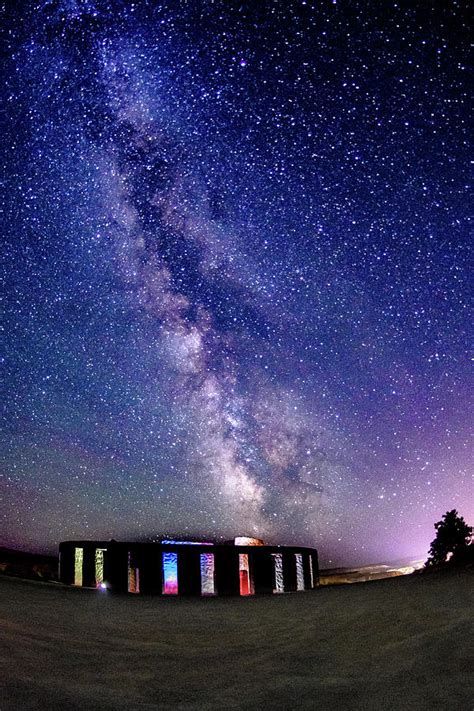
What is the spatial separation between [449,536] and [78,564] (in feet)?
144

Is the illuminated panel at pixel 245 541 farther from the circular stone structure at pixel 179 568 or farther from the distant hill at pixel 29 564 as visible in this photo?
the distant hill at pixel 29 564

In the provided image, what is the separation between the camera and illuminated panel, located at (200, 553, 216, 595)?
27.2 meters

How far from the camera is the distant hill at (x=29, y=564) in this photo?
26.8 metres

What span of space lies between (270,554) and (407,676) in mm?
24832

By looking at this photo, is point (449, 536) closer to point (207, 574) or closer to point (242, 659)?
point (207, 574)

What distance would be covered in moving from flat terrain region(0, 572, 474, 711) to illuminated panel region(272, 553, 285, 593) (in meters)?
17.7

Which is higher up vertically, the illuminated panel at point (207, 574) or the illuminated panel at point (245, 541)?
the illuminated panel at point (245, 541)

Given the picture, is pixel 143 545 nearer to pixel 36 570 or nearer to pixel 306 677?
pixel 36 570

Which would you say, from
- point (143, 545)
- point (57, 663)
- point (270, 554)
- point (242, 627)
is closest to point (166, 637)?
point (242, 627)

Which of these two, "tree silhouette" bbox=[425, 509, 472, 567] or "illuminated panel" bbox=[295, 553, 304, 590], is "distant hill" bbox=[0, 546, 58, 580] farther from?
"tree silhouette" bbox=[425, 509, 472, 567]

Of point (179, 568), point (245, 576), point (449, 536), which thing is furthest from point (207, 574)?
point (449, 536)

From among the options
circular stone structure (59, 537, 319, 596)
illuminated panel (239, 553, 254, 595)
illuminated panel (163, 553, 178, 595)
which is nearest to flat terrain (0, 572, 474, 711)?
illuminated panel (163, 553, 178, 595)

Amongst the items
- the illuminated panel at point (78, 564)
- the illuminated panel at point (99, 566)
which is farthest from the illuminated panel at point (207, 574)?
the illuminated panel at point (78, 564)

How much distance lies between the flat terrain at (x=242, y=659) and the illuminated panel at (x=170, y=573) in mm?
14369
